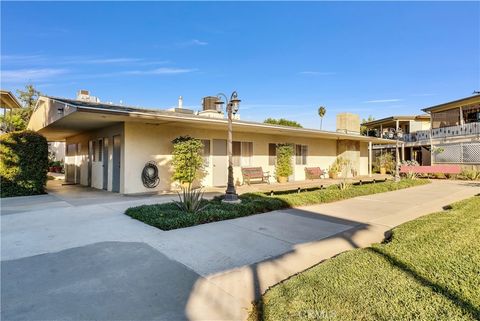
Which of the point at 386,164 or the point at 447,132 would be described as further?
the point at 386,164

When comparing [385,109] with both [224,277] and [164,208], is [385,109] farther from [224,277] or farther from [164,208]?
[224,277]

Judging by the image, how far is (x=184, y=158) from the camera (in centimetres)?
1034

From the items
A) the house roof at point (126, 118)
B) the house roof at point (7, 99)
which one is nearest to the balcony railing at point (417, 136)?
the house roof at point (126, 118)

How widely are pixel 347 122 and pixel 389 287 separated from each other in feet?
64.9

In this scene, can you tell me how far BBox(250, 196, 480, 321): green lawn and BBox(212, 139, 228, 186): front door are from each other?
9.22m

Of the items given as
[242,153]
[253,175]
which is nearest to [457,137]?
[253,175]

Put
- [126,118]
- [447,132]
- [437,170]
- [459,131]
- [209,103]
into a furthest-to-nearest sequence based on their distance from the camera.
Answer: [447,132] < [459,131] < [437,170] < [209,103] < [126,118]

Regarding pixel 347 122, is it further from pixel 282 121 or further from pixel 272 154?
pixel 282 121

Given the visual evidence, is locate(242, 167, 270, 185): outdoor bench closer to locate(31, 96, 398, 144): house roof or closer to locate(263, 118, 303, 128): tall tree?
locate(31, 96, 398, 144): house roof

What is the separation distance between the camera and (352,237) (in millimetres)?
4875

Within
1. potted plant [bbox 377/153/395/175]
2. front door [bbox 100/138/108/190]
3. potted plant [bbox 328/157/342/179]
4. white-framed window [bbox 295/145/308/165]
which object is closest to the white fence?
potted plant [bbox 377/153/395/175]

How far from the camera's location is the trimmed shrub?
9.41 metres

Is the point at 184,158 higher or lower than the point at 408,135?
lower

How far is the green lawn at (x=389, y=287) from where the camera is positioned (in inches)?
91.8
